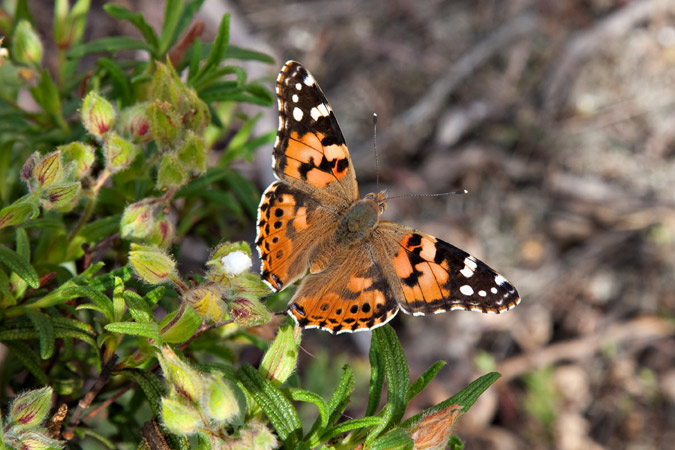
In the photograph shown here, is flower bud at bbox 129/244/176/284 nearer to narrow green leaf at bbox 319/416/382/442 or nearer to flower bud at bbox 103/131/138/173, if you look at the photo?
flower bud at bbox 103/131/138/173

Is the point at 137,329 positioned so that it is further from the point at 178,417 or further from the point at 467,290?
the point at 467,290

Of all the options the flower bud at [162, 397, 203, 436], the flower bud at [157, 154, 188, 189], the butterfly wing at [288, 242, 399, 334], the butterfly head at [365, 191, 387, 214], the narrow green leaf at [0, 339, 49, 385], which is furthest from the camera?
the butterfly head at [365, 191, 387, 214]

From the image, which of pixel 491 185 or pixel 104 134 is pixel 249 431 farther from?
pixel 491 185

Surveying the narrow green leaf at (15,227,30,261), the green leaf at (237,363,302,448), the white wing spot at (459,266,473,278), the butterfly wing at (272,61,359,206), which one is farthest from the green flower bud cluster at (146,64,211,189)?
the white wing spot at (459,266,473,278)

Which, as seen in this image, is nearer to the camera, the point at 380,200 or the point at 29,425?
the point at 29,425

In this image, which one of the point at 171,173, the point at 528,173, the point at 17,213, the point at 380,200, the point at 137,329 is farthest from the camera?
the point at 528,173

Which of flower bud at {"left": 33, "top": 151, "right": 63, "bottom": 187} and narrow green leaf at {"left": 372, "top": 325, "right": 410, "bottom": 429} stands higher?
flower bud at {"left": 33, "top": 151, "right": 63, "bottom": 187}

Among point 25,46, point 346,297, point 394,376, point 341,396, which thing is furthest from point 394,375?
point 25,46
